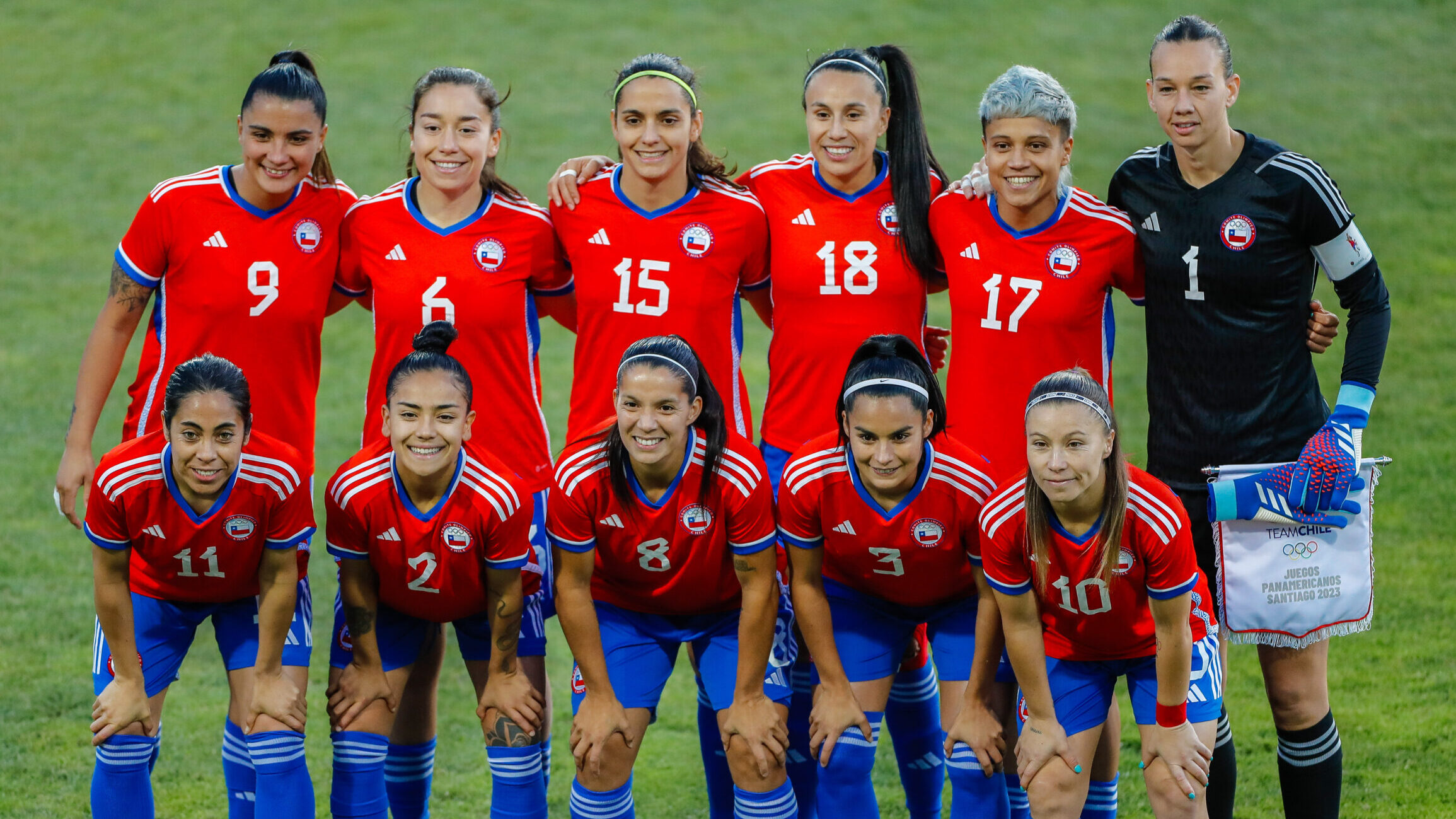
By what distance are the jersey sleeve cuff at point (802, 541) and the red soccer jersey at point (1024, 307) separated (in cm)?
58

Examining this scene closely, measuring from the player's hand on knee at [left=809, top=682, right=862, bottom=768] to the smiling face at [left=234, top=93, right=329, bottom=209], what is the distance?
2265 mm

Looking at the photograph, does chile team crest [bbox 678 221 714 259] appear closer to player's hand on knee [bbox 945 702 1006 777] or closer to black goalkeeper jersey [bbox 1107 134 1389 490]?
black goalkeeper jersey [bbox 1107 134 1389 490]

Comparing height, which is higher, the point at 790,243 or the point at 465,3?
the point at 465,3

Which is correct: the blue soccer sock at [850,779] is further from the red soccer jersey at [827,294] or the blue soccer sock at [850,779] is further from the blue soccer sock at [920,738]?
the red soccer jersey at [827,294]

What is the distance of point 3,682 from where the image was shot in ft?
22.3

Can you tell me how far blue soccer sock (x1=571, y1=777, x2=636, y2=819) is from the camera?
173 inches

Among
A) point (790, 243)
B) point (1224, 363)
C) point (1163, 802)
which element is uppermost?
point (790, 243)

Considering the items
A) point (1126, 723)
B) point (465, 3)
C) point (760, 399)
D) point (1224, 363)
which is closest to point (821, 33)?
point (465, 3)

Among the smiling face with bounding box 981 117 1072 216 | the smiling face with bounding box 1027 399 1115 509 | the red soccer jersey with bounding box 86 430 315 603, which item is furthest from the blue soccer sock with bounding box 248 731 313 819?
the smiling face with bounding box 981 117 1072 216

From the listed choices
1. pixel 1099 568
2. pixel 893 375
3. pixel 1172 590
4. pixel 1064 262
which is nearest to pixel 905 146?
pixel 1064 262

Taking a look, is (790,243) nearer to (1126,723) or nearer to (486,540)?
(486,540)

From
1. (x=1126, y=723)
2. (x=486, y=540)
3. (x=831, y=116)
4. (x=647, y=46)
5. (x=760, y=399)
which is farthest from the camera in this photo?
(x=647, y=46)

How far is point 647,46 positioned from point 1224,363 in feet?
41.0

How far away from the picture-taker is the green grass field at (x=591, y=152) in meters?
6.29
